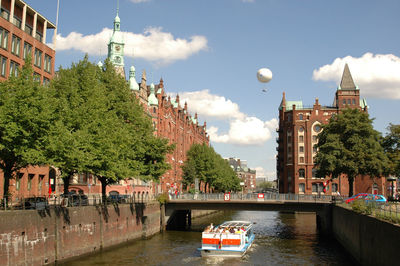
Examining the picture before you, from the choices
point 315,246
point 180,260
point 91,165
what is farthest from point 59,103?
point 315,246

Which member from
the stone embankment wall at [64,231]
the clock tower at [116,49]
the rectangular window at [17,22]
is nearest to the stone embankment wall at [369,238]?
the stone embankment wall at [64,231]

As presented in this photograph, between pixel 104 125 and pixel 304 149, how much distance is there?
286ft

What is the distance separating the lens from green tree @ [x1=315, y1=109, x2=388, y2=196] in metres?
63.8

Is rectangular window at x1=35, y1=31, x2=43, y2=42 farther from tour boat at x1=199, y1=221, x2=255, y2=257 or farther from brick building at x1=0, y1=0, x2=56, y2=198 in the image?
tour boat at x1=199, y1=221, x2=255, y2=257

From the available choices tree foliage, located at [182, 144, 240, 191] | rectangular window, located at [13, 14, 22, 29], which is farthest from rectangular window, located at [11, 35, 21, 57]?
tree foliage, located at [182, 144, 240, 191]

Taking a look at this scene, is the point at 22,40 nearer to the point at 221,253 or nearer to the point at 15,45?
the point at 15,45

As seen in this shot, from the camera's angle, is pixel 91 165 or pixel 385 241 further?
pixel 91 165

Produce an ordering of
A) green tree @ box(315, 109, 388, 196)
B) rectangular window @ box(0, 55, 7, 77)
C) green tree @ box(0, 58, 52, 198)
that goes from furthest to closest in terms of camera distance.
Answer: green tree @ box(315, 109, 388, 196) < rectangular window @ box(0, 55, 7, 77) < green tree @ box(0, 58, 52, 198)

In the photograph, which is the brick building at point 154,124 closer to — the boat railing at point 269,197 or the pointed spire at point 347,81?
the boat railing at point 269,197

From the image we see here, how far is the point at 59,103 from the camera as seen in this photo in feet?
121

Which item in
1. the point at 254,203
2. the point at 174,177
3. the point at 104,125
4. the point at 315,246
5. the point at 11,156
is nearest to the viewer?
the point at 11,156

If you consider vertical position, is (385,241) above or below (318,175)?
below

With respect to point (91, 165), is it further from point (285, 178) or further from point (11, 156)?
point (285, 178)

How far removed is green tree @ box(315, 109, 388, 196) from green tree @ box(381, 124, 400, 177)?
5.07ft
